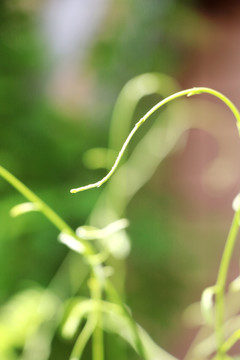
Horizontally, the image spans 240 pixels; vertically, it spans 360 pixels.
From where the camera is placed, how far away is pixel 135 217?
947 mm

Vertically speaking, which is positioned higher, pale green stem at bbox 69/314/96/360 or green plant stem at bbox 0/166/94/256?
green plant stem at bbox 0/166/94/256

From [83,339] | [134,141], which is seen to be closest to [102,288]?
[83,339]

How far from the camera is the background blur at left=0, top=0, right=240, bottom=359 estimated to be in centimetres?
81

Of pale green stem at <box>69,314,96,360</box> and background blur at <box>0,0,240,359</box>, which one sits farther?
background blur at <box>0,0,240,359</box>

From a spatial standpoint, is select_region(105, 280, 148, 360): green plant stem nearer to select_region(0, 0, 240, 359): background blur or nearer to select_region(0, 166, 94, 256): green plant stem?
select_region(0, 166, 94, 256): green plant stem

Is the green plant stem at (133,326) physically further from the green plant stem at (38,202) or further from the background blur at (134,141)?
the background blur at (134,141)

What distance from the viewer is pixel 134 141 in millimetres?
982

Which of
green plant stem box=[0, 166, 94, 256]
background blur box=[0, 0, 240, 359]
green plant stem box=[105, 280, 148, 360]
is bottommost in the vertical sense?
background blur box=[0, 0, 240, 359]

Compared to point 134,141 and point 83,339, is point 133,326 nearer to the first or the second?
point 83,339

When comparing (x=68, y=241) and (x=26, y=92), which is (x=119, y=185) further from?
(x=26, y=92)

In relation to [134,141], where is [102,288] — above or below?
above

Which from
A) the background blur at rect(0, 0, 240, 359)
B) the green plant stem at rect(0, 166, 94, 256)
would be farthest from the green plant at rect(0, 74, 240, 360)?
the background blur at rect(0, 0, 240, 359)

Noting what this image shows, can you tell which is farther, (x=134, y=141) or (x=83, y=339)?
(x=134, y=141)

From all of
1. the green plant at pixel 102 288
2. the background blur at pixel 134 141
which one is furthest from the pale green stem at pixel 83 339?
the background blur at pixel 134 141
